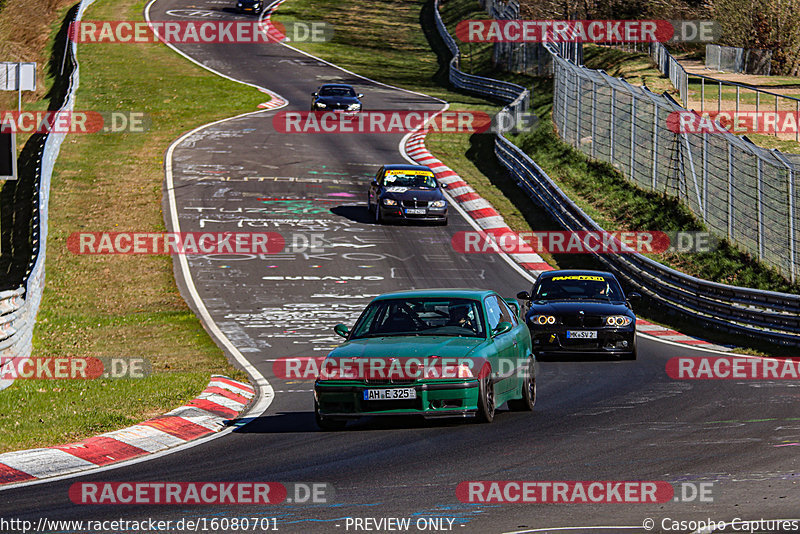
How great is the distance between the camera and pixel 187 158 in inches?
1577

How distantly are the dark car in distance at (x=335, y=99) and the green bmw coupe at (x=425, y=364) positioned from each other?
116ft

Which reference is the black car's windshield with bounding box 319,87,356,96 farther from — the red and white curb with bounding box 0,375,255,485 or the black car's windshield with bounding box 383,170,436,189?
Answer: the red and white curb with bounding box 0,375,255,485

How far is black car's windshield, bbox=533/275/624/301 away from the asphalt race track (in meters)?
1.22

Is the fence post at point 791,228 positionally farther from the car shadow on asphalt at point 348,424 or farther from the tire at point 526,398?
the car shadow on asphalt at point 348,424

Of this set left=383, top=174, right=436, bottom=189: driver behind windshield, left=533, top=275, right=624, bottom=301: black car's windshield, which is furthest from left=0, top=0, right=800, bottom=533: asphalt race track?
left=383, top=174, right=436, bottom=189: driver behind windshield

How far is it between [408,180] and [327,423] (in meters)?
20.9

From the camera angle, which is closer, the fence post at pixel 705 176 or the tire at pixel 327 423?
the tire at pixel 327 423

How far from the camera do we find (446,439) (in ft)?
36.2

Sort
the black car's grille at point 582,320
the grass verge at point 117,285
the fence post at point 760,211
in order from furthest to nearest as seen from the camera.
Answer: the fence post at point 760,211
the black car's grille at point 582,320
the grass verge at point 117,285

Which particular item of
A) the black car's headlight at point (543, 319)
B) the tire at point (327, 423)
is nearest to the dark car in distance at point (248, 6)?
the black car's headlight at point (543, 319)

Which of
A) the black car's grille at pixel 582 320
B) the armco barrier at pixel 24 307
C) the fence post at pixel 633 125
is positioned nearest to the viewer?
the armco barrier at pixel 24 307

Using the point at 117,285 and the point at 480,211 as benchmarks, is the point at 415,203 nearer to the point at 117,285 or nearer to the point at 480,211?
the point at 480,211

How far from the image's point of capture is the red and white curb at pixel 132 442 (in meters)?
10.4

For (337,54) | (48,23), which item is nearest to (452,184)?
(337,54)
